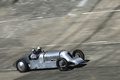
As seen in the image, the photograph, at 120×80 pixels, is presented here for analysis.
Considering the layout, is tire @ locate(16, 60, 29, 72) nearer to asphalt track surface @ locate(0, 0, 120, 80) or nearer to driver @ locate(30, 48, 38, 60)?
asphalt track surface @ locate(0, 0, 120, 80)

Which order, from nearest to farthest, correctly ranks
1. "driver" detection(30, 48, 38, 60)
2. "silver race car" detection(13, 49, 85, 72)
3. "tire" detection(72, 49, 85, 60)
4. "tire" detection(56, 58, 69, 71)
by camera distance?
"tire" detection(56, 58, 69, 71) → "silver race car" detection(13, 49, 85, 72) → "driver" detection(30, 48, 38, 60) → "tire" detection(72, 49, 85, 60)

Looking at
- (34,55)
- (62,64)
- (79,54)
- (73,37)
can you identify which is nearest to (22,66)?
(34,55)

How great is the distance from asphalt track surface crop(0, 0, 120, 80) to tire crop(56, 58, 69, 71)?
0.89 feet

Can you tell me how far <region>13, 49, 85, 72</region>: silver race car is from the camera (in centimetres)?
1458

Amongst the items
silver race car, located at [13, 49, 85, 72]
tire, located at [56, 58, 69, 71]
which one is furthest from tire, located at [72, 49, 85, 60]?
tire, located at [56, 58, 69, 71]

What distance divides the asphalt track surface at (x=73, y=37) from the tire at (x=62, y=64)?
10.7 inches

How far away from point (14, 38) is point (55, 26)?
3.80m

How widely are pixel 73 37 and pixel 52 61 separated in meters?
6.88

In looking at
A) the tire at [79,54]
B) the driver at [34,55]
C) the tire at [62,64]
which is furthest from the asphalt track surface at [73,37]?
the driver at [34,55]

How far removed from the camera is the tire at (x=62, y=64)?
Result: 14361 millimetres

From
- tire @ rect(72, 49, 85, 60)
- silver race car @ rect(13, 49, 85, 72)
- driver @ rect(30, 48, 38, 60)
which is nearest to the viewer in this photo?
silver race car @ rect(13, 49, 85, 72)

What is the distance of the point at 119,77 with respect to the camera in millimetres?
12391

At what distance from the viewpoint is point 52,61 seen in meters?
15.2

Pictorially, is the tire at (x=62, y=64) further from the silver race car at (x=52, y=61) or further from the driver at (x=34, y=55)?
the driver at (x=34, y=55)
